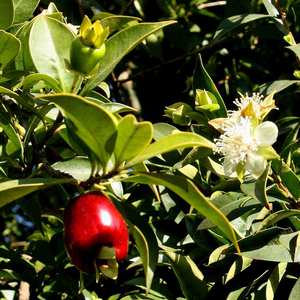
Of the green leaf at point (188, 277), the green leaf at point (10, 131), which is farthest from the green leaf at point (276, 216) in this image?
the green leaf at point (10, 131)

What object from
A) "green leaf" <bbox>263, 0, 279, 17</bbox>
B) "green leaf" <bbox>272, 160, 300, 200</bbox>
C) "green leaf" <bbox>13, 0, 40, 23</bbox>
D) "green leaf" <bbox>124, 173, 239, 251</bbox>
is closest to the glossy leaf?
"green leaf" <bbox>272, 160, 300, 200</bbox>

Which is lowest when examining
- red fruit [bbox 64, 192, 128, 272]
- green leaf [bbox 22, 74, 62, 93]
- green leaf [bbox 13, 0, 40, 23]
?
red fruit [bbox 64, 192, 128, 272]

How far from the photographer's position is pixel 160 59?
2449mm

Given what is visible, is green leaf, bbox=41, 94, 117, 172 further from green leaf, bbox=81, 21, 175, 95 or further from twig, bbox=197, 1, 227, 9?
twig, bbox=197, 1, 227, 9

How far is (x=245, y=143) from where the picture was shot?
129cm

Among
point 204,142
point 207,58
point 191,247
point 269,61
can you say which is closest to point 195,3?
point 207,58

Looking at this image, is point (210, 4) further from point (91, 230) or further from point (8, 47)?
point (91, 230)

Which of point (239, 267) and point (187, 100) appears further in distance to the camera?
point (187, 100)

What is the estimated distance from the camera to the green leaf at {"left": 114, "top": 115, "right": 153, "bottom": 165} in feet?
3.34

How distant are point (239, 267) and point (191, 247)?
0.75 ft

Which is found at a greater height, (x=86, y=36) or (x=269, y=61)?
(x=86, y=36)

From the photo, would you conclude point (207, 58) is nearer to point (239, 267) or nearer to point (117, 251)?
point (239, 267)

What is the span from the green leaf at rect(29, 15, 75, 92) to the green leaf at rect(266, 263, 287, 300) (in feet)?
1.64

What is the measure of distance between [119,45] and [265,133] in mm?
300
